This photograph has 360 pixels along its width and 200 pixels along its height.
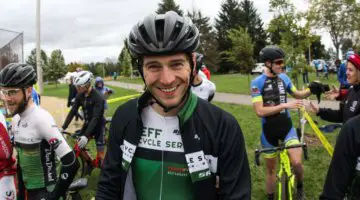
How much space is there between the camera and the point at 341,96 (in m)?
4.88

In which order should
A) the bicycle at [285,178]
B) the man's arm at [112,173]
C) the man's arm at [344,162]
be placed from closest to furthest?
1. the man's arm at [112,173]
2. the man's arm at [344,162]
3. the bicycle at [285,178]

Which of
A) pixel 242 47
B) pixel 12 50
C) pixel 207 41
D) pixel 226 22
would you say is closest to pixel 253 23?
pixel 226 22

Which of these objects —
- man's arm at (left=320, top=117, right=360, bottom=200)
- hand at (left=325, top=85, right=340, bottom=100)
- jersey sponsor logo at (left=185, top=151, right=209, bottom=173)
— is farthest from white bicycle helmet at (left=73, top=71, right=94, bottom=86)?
man's arm at (left=320, top=117, right=360, bottom=200)

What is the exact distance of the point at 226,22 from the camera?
218 feet

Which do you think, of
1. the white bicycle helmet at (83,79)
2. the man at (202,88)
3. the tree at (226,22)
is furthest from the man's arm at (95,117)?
the tree at (226,22)

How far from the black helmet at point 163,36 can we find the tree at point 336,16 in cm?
3103

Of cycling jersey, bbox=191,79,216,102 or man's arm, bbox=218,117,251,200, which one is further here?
cycling jersey, bbox=191,79,216,102

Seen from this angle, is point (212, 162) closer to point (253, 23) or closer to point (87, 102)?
point (87, 102)

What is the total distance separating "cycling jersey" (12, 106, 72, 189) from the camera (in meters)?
3.32

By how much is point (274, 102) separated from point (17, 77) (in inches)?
150

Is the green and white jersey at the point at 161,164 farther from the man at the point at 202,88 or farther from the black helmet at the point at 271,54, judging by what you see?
the man at the point at 202,88

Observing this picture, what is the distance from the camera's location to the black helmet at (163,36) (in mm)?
1920

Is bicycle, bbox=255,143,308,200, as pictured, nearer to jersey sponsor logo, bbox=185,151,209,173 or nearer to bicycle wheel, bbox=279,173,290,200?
bicycle wheel, bbox=279,173,290,200

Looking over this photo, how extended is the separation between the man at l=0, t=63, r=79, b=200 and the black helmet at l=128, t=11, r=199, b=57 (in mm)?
1715
